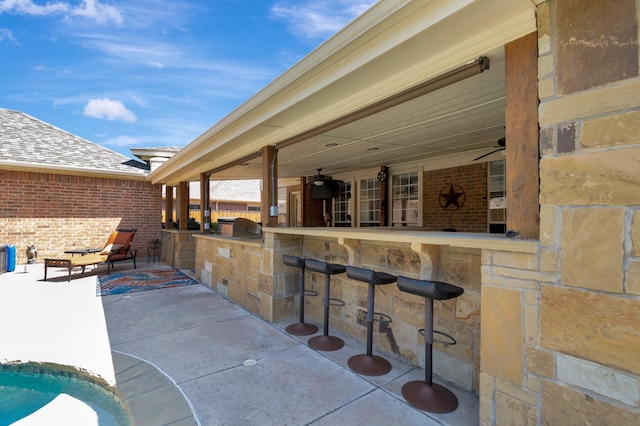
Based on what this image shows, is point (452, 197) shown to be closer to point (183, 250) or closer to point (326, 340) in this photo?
point (326, 340)

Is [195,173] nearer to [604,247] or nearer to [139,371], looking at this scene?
[139,371]

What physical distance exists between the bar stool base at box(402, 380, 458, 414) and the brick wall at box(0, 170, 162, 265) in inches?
398

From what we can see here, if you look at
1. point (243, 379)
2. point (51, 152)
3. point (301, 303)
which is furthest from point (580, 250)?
point (51, 152)

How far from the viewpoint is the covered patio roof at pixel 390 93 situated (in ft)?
6.51

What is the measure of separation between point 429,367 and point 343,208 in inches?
281

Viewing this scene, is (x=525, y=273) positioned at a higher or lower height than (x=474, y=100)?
lower

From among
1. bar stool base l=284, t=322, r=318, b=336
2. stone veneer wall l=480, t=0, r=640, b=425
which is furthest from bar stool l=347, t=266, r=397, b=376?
stone veneer wall l=480, t=0, r=640, b=425

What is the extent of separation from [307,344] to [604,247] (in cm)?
286

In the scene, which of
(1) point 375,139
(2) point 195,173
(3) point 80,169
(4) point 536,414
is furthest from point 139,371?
(3) point 80,169

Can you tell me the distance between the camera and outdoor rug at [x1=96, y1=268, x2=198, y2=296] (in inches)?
241

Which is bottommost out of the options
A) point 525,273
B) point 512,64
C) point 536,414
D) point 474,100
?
point 536,414

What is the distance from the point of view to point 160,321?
429 cm

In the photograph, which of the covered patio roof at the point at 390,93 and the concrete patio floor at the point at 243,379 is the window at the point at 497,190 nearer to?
the covered patio roof at the point at 390,93

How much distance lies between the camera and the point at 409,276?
9.90ft
